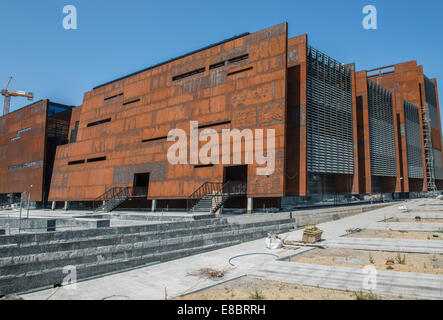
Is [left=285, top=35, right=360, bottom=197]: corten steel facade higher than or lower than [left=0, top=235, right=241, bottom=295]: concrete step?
higher

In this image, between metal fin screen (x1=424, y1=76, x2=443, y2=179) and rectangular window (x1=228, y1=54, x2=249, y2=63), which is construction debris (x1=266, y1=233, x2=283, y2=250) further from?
metal fin screen (x1=424, y1=76, x2=443, y2=179)

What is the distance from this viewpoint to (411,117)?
53625mm

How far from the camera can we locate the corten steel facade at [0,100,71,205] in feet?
158

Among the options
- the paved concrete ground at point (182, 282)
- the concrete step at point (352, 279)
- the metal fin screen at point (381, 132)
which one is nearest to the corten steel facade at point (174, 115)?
the paved concrete ground at point (182, 282)

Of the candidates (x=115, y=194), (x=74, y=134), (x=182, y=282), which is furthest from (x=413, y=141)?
(x=74, y=134)

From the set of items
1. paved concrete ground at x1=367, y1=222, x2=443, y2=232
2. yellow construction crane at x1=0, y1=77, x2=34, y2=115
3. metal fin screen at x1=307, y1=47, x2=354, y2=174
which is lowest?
paved concrete ground at x1=367, y1=222, x2=443, y2=232

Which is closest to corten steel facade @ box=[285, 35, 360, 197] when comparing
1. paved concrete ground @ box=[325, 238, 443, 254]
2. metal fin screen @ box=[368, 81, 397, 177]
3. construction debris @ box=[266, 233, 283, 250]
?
metal fin screen @ box=[368, 81, 397, 177]

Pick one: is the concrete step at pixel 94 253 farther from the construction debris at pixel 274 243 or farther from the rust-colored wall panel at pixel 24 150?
the rust-colored wall panel at pixel 24 150

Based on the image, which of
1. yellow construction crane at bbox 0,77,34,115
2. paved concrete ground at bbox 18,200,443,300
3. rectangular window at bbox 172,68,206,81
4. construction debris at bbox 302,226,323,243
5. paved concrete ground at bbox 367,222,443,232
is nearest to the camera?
paved concrete ground at bbox 18,200,443,300

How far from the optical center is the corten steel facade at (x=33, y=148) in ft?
158

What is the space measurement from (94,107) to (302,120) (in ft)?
104

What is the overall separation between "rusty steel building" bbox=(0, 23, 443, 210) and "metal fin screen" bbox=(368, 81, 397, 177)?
0.16m

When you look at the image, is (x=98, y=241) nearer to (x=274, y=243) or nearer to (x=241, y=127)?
(x=274, y=243)
